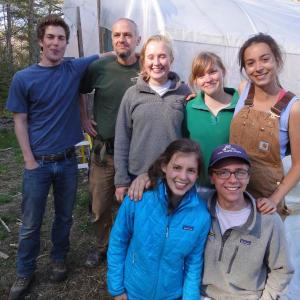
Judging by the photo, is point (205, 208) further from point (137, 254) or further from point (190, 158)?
point (137, 254)

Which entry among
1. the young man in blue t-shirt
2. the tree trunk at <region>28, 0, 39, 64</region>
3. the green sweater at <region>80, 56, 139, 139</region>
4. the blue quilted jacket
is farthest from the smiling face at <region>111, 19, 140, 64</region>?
the tree trunk at <region>28, 0, 39, 64</region>

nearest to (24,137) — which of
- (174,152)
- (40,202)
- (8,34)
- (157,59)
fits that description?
(40,202)

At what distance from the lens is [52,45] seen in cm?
267

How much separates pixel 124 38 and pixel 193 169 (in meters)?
1.30

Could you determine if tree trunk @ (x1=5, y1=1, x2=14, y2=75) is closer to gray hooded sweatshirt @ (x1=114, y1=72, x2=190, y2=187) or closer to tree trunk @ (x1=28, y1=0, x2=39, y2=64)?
tree trunk @ (x1=28, y1=0, x2=39, y2=64)

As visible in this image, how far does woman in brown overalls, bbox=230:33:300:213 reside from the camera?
1.98 m

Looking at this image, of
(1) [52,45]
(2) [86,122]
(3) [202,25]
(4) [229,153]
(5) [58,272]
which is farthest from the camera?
(3) [202,25]

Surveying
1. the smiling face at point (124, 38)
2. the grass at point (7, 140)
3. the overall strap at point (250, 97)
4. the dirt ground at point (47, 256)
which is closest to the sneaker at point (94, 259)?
the dirt ground at point (47, 256)

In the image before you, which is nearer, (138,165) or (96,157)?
(138,165)

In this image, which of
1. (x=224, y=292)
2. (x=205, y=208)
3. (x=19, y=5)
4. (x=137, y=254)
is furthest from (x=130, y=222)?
(x=19, y=5)

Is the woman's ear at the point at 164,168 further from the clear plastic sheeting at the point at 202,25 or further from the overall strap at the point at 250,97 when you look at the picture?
the clear plastic sheeting at the point at 202,25

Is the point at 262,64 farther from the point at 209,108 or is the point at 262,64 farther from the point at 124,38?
the point at 124,38

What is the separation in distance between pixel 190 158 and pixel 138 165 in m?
0.60

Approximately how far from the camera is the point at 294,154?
6.63ft
